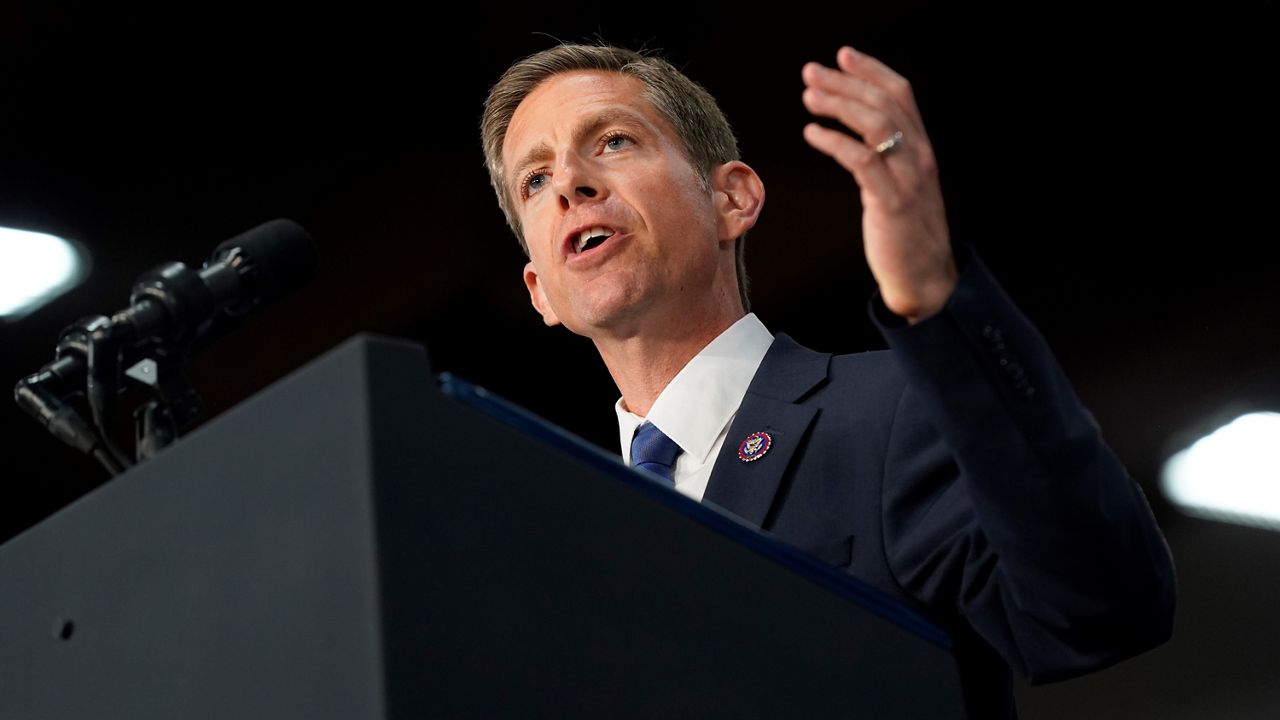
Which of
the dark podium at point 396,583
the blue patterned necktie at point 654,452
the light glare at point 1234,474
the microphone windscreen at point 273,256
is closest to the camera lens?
the dark podium at point 396,583

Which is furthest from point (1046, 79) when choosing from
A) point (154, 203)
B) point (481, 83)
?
point (154, 203)

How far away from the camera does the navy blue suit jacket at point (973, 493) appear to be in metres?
0.86

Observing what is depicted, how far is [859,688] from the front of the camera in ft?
2.64

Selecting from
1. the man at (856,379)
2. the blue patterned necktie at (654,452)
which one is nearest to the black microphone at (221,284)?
the man at (856,379)

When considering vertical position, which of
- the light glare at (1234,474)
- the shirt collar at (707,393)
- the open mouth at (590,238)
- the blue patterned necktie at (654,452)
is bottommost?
the blue patterned necktie at (654,452)

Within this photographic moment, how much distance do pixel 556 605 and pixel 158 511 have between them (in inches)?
8.1

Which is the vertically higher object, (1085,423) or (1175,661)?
(1175,661)

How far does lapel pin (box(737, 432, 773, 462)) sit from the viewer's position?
1.27m

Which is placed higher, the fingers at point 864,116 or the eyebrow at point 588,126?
the eyebrow at point 588,126

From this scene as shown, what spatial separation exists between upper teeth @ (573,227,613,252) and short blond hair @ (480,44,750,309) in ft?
0.66

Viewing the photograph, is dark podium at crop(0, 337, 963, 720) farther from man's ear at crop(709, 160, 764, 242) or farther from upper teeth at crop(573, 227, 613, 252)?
man's ear at crop(709, 160, 764, 242)

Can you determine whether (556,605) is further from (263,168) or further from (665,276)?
(263,168)

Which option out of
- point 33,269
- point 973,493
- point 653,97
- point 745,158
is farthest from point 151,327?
point 33,269

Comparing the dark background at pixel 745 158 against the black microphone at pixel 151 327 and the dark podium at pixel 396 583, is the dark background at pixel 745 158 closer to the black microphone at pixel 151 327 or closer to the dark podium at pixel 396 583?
the black microphone at pixel 151 327
